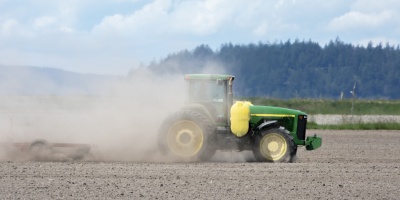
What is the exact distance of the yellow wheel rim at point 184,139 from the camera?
1806 cm

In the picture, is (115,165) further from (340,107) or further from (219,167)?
(340,107)

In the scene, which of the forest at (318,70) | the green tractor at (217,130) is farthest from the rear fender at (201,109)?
the forest at (318,70)

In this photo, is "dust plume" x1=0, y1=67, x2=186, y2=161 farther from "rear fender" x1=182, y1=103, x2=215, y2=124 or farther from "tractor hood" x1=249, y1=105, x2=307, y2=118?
"tractor hood" x1=249, y1=105, x2=307, y2=118

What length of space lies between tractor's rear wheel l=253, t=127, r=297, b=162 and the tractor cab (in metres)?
1.01

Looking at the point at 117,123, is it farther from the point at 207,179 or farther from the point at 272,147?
the point at 207,179

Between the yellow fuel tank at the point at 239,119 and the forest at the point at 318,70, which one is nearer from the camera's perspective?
the yellow fuel tank at the point at 239,119

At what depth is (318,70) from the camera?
164m

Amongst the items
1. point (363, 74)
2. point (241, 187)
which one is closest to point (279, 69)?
point (363, 74)

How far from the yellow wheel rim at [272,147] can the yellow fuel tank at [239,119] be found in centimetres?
55

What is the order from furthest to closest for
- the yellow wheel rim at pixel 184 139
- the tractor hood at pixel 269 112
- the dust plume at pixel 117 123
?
the dust plume at pixel 117 123 → the tractor hood at pixel 269 112 → the yellow wheel rim at pixel 184 139

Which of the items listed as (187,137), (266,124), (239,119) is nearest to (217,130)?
(239,119)

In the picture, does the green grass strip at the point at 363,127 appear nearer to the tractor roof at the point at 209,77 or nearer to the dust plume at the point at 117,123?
the dust plume at the point at 117,123

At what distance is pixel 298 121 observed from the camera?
18844 millimetres

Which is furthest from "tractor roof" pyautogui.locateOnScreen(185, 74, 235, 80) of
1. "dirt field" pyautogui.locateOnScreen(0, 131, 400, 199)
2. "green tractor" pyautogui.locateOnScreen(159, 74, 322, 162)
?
"dirt field" pyautogui.locateOnScreen(0, 131, 400, 199)
